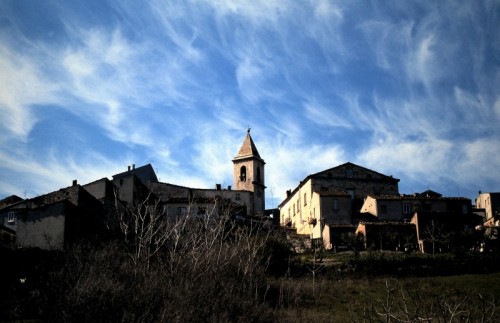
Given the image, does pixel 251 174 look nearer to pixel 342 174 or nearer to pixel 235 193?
pixel 235 193

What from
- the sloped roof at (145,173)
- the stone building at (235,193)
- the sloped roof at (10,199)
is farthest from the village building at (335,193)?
the sloped roof at (10,199)

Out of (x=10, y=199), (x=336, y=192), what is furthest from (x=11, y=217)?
(x=336, y=192)

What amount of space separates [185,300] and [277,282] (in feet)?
33.3

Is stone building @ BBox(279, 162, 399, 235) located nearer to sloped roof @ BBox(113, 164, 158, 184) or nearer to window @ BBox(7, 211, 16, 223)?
sloped roof @ BBox(113, 164, 158, 184)

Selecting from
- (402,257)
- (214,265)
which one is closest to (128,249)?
(214,265)

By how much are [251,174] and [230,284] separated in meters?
37.0

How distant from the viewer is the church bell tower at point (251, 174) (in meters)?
63.4

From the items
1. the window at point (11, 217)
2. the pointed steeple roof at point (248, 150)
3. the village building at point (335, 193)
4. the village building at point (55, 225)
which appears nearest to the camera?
the village building at point (55, 225)

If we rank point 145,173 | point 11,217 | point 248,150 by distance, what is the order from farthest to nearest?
point 248,150 < point 145,173 < point 11,217

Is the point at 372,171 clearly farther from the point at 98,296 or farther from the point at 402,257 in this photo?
the point at 98,296

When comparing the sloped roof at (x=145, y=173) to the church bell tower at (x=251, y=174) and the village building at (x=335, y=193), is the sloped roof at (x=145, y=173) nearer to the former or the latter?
the church bell tower at (x=251, y=174)

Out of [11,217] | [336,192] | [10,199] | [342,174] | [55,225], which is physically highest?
[342,174]

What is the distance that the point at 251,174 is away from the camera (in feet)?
212

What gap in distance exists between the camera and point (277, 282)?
106 feet
